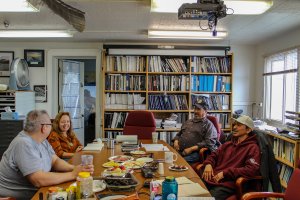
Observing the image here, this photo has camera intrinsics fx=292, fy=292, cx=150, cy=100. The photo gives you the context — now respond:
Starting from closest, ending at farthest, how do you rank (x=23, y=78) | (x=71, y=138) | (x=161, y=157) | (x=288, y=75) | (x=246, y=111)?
(x=161, y=157)
(x=71, y=138)
(x=288, y=75)
(x=23, y=78)
(x=246, y=111)

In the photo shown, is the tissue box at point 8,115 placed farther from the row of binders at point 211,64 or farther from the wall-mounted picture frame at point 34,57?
the row of binders at point 211,64

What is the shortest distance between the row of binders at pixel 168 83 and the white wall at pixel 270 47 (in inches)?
54.6

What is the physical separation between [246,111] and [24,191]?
4536 millimetres

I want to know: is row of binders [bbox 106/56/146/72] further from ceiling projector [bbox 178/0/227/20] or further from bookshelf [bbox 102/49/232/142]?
ceiling projector [bbox 178/0/227/20]

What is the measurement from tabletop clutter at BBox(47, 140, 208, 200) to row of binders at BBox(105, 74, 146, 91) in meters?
2.31

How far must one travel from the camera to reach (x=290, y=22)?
375cm

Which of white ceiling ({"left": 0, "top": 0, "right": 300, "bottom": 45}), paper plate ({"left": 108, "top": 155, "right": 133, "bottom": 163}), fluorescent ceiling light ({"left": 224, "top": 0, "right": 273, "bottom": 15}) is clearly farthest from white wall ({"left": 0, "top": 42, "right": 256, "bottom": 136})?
paper plate ({"left": 108, "top": 155, "right": 133, "bottom": 163})

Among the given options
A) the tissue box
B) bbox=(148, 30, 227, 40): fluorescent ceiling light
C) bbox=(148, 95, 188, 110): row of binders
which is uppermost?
bbox=(148, 30, 227, 40): fluorescent ceiling light

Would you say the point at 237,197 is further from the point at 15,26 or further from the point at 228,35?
the point at 15,26

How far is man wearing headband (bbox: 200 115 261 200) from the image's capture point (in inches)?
101

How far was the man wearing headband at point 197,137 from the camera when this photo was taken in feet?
12.4

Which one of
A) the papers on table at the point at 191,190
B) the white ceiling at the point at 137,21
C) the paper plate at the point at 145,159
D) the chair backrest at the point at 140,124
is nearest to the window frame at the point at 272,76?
the white ceiling at the point at 137,21

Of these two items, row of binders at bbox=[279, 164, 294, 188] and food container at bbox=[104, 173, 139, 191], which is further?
row of binders at bbox=[279, 164, 294, 188]

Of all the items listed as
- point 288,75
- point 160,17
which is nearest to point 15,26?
point 160,17
